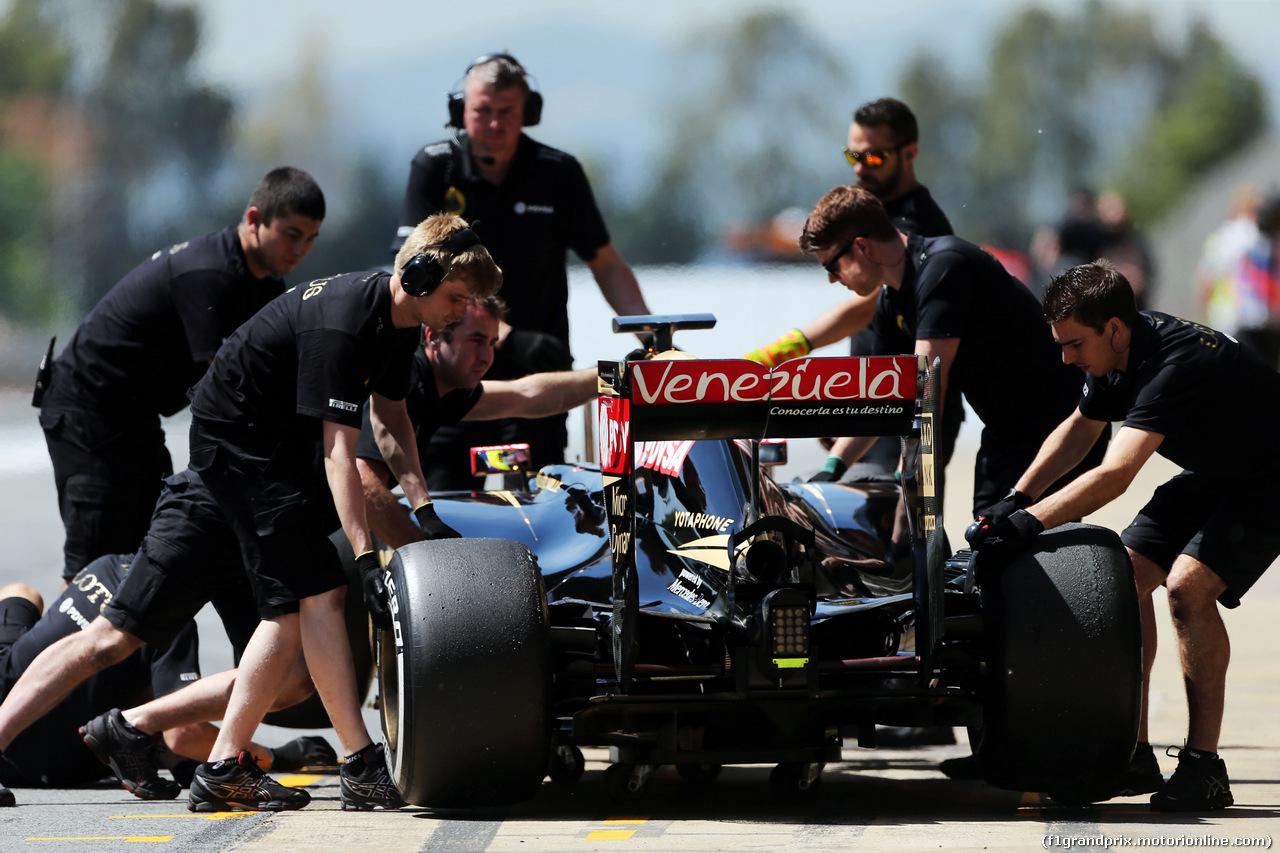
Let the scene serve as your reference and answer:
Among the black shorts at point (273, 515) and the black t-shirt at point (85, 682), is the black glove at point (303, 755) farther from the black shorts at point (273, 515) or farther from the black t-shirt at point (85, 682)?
the black shorts at point (273, 515)

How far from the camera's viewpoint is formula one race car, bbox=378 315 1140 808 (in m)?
4.23

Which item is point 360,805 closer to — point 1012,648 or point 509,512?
point 509,512

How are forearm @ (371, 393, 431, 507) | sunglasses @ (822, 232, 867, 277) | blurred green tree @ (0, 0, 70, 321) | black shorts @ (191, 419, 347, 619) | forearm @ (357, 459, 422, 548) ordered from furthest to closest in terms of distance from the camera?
blurred green tree @ (0, 0, 70, 321) < sunglasses @ (822, 232, 867, 277) < forearm @ (357, 459, 422, 548) < forearm @ (371, 393, 431, 507) < black shorts @ (191, 419, 347, 619)

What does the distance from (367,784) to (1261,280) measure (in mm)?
13569

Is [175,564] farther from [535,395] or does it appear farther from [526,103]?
[526,103]

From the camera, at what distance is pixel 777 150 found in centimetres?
2791

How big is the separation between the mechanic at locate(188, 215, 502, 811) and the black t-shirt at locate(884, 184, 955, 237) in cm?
229

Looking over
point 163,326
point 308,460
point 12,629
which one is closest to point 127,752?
point 12,629

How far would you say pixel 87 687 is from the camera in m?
5.52

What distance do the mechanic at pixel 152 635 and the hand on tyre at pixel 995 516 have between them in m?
2.03

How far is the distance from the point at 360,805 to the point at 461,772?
57 centimetres

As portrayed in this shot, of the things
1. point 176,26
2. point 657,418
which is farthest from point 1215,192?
point 657,418

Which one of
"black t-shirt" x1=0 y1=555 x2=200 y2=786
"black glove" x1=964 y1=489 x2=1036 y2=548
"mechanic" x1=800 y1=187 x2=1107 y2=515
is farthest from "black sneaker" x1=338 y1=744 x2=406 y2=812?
"mechanic" x1=800 y1=187 x2=1107 y2=515

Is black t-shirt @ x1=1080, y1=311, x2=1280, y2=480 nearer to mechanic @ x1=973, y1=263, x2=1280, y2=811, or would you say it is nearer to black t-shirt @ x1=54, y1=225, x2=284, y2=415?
mechanic @ x1=973, y1=263, x2=1280, y2=811
